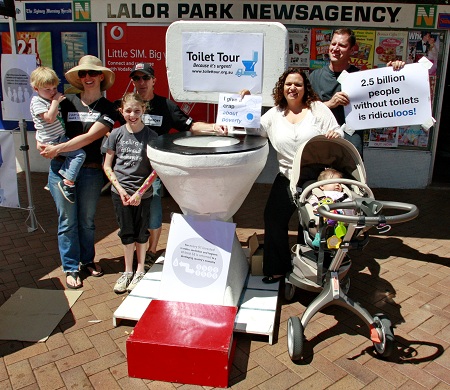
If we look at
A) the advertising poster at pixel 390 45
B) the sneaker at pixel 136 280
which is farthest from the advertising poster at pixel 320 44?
the sneaker at pixel 136 280

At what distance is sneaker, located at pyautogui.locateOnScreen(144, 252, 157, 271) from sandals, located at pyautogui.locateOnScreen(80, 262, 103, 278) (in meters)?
0.40

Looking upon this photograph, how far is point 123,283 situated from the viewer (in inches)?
145

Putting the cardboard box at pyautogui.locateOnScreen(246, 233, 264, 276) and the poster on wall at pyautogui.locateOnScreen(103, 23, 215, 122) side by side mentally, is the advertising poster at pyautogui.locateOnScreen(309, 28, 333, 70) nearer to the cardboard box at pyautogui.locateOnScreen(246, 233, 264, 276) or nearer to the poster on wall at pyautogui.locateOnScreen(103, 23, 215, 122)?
the poster on wall at pyautogui.locateOnScreen(103, 23, 215, 122)

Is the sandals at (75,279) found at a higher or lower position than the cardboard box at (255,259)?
lower

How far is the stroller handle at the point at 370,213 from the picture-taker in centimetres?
245

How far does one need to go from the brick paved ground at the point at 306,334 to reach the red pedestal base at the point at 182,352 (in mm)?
69

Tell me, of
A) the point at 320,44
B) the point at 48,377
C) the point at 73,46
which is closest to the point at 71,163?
the point at 48,377

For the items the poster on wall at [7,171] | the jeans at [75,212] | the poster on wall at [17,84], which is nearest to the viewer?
the jeans at [75,212]

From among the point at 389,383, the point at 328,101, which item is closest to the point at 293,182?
the point at 328,101

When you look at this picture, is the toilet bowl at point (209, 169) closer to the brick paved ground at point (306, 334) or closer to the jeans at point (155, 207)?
the jeans at point (155, 207)

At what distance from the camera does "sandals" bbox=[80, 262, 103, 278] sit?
397cm

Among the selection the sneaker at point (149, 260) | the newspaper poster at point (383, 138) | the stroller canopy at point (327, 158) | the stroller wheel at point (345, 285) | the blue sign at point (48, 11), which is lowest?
the sneaker at point (149, 260)

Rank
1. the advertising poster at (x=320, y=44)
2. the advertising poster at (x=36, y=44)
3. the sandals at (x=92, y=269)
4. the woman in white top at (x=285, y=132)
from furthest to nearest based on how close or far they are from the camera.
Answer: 1. the advertising poster at (x=36, y=44)
2. the advertising poster at (x=320, y=44)
3. the sandals at (x=92, y=269)
4. the woman in white top at (x=285, y=132)

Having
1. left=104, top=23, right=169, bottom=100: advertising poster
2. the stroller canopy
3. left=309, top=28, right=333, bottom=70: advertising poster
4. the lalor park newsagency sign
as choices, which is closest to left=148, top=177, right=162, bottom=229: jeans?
the stroller canopy
